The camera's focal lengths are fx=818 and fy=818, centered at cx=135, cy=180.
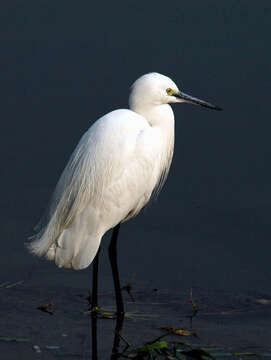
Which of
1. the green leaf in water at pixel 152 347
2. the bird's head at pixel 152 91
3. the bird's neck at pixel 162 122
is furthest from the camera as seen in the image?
the bird's neck at pixel 162 122

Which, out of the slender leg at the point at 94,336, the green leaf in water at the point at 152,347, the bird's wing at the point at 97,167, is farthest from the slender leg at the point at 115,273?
the green leaf in water at the point at 152,347

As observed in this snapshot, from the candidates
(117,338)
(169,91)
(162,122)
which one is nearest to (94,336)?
(117,338)

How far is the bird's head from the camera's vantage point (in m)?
4.03

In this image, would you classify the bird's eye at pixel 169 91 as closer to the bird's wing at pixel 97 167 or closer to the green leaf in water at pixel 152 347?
the bird's wing at pixel 97 167

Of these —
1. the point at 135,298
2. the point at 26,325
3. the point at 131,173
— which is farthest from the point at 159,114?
the point at 26,325

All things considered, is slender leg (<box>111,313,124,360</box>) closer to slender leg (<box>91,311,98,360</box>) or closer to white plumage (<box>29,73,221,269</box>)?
slender leg (<box>91,311,98,360</box>)

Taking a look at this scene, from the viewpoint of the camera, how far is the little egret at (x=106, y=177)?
394cm

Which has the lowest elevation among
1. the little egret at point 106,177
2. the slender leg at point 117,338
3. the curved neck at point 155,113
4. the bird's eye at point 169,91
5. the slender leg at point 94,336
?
the slender leg at point 117,338

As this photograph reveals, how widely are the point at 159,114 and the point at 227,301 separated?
1.04m

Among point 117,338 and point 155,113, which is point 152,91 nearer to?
point 155,113

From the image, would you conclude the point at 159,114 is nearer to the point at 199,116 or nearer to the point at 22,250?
the point at 22,250

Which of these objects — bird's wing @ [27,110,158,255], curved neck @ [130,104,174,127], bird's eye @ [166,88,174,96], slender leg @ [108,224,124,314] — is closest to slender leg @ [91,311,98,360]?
slender leg @ [108,224,124,314]

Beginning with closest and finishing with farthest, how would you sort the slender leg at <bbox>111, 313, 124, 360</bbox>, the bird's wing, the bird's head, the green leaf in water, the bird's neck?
the green leaf in water < the slender leg at <bbox>111, 313, 124, 360</bbox> < the bird's wing < the bird's head < the bird's neck

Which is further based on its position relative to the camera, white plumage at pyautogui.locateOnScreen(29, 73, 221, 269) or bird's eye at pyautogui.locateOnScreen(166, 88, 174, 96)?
bird's eye at pyautogui.locateOnScreen(166, 88, 174, 96)
